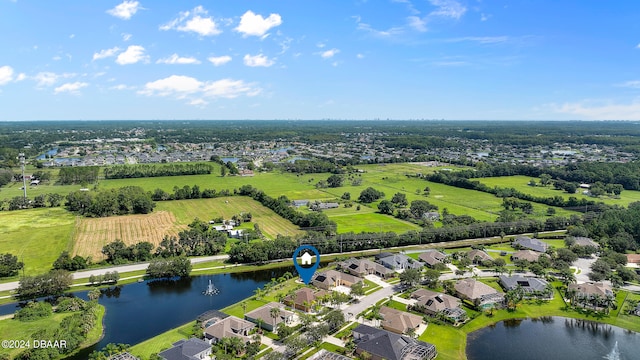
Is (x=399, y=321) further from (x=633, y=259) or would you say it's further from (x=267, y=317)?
(x=633, y=259)

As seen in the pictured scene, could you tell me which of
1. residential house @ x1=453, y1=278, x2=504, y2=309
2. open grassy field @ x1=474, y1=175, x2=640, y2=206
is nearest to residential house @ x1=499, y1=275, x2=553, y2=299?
residential house @ x1=453, y1=278, x2=504, y2=309

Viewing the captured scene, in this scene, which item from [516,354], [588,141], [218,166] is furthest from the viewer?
[588,141]

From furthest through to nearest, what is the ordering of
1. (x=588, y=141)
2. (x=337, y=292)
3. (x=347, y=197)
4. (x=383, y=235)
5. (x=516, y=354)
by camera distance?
(x=588, y=141) < (x=347, y=197) < (x=383, y=235) < (x=337, y=292) < (x=516, y=354)

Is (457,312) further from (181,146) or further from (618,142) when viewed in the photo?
(618,142)

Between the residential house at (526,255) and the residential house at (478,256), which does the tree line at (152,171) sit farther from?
the residential house at (526,255)

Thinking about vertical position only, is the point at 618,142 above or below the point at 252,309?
above

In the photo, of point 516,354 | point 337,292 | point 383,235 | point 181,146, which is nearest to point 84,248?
point 337,292

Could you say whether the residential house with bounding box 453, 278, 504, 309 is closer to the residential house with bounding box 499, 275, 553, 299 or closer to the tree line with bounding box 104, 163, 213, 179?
the residential house with bounding box 499, 275, 553, 299

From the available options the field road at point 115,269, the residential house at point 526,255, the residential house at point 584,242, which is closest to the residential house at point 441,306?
the residential house at point 526,255
